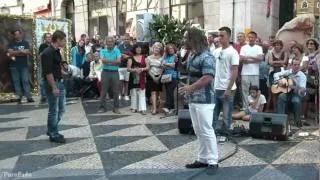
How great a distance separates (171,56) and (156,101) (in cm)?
110

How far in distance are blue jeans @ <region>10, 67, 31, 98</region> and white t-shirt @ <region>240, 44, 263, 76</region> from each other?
6.06 meters

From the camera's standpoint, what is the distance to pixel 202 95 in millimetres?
7043

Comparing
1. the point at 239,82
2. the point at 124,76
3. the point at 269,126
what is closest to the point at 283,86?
the point at 239,82

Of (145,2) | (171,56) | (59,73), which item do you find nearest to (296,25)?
(171,56)

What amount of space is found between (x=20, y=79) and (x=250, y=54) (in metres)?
6.46

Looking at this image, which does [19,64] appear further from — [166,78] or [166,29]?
[166,78]

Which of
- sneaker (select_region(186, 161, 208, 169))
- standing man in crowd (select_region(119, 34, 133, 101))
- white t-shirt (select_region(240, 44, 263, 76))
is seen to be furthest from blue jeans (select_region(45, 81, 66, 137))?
standing man in crowd (select_region(119, 34, 133, 101))

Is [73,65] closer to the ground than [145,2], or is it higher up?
closer to the ground

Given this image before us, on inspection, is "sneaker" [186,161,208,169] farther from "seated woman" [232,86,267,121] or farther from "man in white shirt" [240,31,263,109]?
"man in white shirt" [240,31,263,109]

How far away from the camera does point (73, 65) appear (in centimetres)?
1634

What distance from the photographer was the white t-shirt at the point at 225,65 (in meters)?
8.72

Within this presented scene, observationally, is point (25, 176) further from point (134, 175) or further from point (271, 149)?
point (271, 149)

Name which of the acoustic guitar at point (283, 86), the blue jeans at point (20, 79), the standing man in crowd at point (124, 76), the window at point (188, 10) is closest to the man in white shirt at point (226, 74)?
the acoustic guitar at point (283, 86)

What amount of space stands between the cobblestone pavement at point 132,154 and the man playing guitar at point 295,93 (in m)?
1.56
